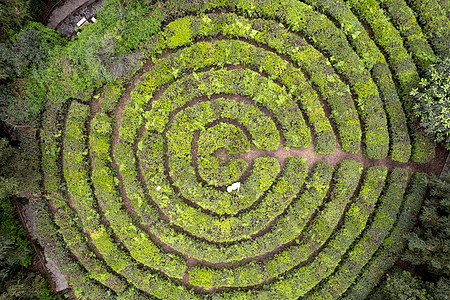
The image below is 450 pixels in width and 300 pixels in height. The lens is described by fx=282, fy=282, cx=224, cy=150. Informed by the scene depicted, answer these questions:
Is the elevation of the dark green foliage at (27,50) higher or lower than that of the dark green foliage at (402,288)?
higher

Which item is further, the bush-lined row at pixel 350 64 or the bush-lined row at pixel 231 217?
the bush-lined row at pixel 350 64

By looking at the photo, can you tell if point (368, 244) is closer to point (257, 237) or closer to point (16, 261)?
point (257, 237)

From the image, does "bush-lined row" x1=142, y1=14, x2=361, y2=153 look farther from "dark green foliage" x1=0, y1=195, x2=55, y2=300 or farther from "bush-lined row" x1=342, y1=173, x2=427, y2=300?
"dark green foliage" x1=0, y1=195, x2=55, y2=300

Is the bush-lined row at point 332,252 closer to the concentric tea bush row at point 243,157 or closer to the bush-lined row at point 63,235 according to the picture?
the concentric tea bush row at point 243,157

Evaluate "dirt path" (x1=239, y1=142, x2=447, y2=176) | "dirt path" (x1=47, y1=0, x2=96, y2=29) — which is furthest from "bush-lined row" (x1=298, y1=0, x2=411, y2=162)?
"dirt path" (x1=47, y1=0, x2=96, y2=29)

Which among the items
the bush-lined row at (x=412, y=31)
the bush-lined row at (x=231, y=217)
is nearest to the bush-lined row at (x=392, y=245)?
the bush-lined row at (x=231, y=217)
